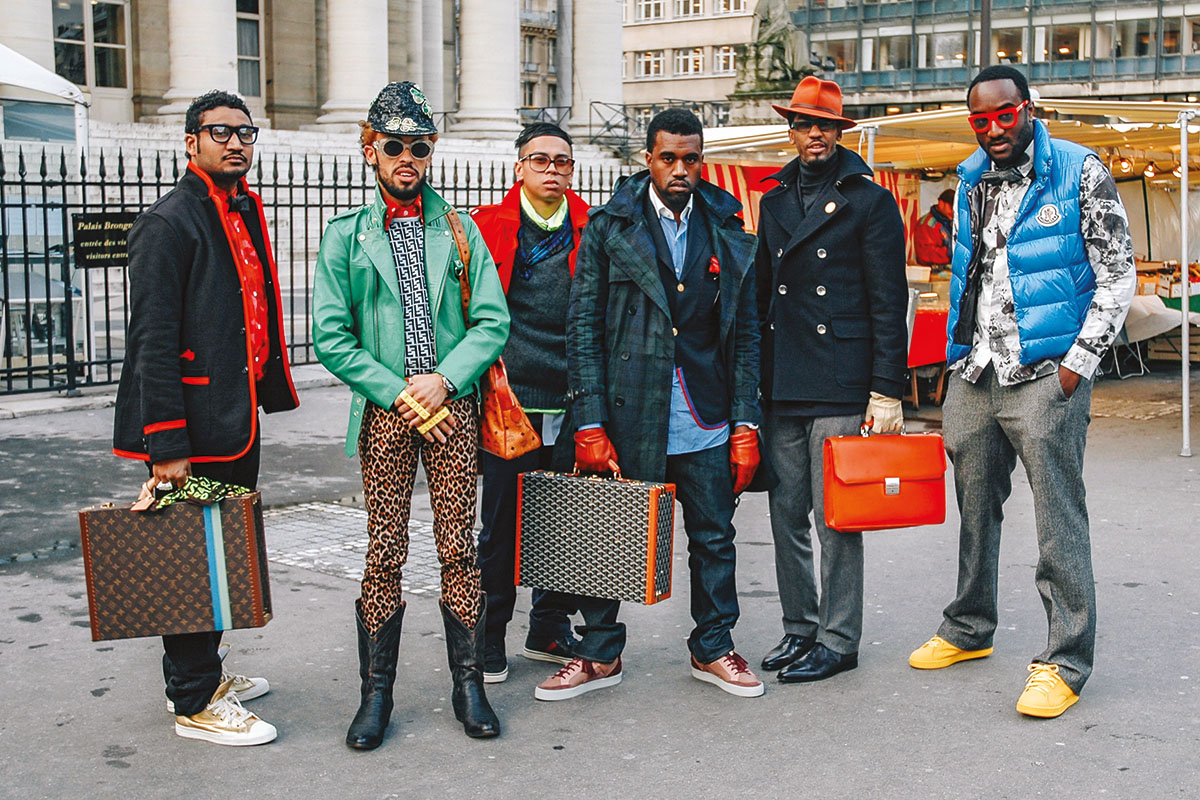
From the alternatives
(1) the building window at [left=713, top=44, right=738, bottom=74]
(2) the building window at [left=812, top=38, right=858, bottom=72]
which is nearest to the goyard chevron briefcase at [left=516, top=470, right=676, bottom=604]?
(2) the building window at [left=812, top=38, right=858, bottom=72]

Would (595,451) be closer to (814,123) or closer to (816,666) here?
(816,666)

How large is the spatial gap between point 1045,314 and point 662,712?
6.40 feet

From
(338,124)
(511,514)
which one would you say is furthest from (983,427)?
(338,124)

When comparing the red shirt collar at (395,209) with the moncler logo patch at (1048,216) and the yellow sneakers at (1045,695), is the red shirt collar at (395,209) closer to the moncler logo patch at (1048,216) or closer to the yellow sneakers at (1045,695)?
the moncler logo patch at (1048,216)

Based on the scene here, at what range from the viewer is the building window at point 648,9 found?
8912 centimetres

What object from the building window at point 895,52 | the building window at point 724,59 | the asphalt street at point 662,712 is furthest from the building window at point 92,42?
the building window at point 724,59

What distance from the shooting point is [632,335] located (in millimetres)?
5043

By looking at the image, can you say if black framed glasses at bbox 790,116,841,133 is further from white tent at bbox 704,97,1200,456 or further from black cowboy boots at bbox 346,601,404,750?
white tent at bbox 704,97,1200,456

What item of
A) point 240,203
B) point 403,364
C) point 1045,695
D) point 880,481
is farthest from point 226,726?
point 1045,695

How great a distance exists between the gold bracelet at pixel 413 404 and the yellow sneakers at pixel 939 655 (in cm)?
222

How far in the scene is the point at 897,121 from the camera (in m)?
11.8

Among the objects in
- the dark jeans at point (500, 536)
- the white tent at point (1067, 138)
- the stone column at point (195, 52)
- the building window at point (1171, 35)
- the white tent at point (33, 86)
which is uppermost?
the building window at point (1171, 35)

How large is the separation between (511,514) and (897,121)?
761cm

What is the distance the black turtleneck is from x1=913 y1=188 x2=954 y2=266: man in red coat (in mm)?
9734
